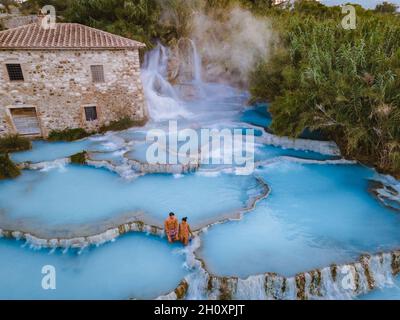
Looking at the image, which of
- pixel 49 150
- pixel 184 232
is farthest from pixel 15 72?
pixel 184 232

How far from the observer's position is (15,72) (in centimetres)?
1667

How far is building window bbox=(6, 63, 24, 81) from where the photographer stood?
1650 centimetres

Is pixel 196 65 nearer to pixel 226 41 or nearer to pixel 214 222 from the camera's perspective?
pixel 226 41

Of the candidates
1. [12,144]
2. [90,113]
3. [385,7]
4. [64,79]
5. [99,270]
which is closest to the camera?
[99,270]

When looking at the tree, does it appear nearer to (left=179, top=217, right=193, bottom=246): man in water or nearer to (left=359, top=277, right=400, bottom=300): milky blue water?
(left=359, top=277, right=400, bottom=300): milky blue water

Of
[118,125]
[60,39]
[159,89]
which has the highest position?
[60,39]

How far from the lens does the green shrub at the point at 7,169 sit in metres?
13.7

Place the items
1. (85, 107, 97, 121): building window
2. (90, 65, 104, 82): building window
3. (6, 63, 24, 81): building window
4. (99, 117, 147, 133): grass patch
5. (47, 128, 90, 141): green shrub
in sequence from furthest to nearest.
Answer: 1. (99, 117, 147, 133): grass patch
2. (85, 107, 97, 121): building window
3. (47, 128, 90, 141): green shrub
4. (90, 65, 104, 82): building window
5. (6, 63, 24, 81): building window

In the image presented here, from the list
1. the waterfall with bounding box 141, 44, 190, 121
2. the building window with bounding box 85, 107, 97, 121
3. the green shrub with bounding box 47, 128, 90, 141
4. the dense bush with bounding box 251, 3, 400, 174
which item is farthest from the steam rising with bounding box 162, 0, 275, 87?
the green shrub with bounding box 47, 128, 90, 141

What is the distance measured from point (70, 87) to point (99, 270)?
40.7 feet
